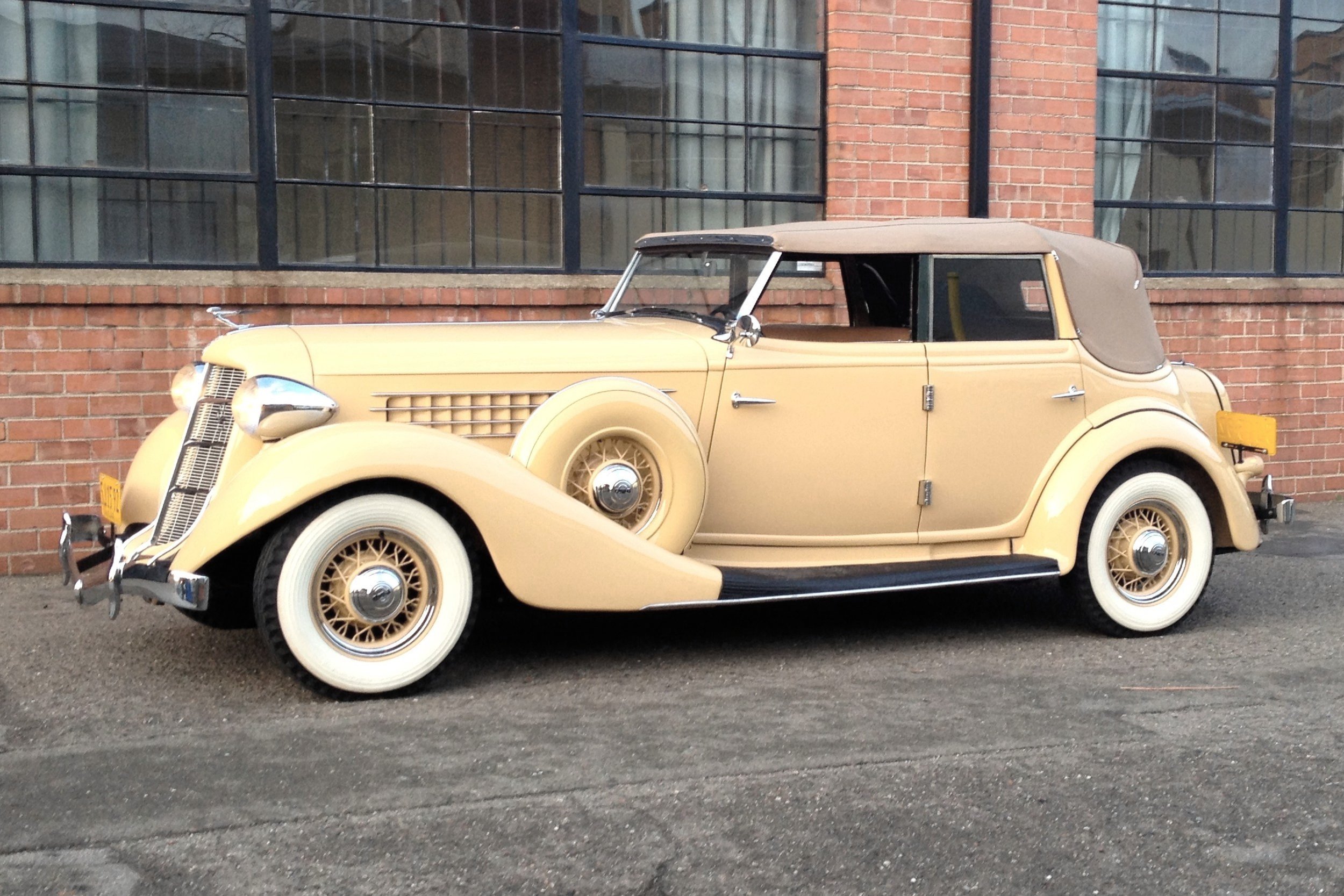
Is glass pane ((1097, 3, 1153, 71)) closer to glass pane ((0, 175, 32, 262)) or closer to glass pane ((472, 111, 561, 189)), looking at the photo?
glass pane ((472, 111, 561, 189))

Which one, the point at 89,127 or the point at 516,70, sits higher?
the point at 516,70

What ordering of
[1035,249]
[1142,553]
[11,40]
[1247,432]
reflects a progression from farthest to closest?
[11,40] → [1247,432] → [1035,249] → [1142,553]

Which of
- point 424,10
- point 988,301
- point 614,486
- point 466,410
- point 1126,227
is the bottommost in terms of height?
point 614,486

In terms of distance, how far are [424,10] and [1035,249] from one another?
12.4 feet

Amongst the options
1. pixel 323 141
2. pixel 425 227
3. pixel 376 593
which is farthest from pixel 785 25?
pixel 376 593

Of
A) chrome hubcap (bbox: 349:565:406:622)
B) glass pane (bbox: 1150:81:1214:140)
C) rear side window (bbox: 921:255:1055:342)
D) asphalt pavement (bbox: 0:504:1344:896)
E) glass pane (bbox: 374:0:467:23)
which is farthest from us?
glass pane (bbox: 1150:81:1214:140)

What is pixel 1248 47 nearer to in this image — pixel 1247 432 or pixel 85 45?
pixel 1247 432

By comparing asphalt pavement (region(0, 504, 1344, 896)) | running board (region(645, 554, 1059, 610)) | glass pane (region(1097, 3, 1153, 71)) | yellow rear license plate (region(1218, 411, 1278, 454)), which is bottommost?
asphalt pavement (region(0, 504, 1344, 896))

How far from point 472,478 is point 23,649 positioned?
2121 millimetres

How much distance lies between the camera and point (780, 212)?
8.86 meters

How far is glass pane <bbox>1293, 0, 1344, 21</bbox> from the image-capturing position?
32.6ft

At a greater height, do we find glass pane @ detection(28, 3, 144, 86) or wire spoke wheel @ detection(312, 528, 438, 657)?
glass pane @ detection(28, 3, 144, 86)

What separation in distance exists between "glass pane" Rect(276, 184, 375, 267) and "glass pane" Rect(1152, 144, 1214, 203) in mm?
5220

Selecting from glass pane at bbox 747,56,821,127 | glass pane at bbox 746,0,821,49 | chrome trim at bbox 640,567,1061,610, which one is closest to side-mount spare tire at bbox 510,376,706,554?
chrome trim at bbox 640,567,1061,610
